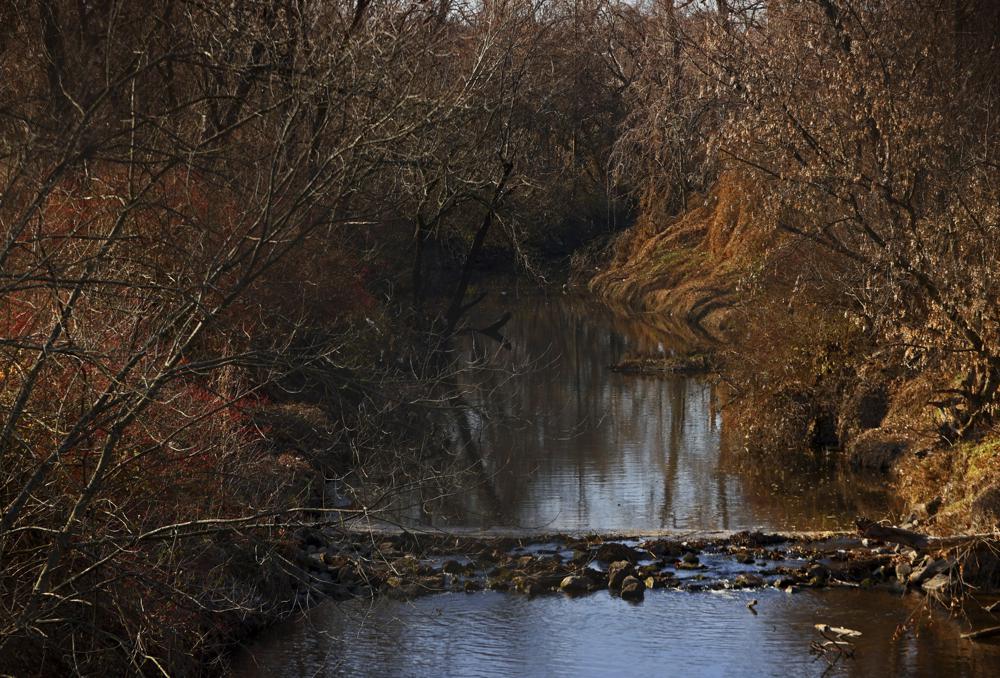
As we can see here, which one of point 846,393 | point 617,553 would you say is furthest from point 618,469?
point 617,553

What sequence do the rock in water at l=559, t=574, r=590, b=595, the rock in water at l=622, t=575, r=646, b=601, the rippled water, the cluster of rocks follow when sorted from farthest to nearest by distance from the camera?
the rock in water at l=559, t=574, r=590, b=595 → the cluster of rocks → the rock in water at l=622, t=575, r=646, b=601 → the rippled water

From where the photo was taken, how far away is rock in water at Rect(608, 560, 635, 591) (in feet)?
39.7

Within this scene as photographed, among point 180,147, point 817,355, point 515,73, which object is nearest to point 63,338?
point 180,147

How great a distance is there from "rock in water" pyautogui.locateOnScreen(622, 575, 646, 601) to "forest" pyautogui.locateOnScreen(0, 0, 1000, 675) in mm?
2043

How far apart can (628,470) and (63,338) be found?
10.9 meters

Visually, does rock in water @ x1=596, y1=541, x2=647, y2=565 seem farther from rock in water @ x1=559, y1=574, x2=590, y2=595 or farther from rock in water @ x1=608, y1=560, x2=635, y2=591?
rock in water @ x1=559, y1=574, x2=590, y2=595

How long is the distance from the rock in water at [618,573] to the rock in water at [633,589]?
0.27ft

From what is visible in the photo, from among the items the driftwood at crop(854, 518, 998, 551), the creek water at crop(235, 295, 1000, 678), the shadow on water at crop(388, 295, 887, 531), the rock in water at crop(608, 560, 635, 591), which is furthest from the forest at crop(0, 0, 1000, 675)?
the rock in water at crop(608, 560, 635, 591)

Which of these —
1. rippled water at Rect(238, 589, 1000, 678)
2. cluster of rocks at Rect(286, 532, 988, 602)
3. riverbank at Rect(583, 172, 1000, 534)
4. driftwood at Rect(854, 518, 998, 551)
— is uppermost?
riverbank at Rect(583, 172, 1000, 534)

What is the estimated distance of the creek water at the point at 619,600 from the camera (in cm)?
1025

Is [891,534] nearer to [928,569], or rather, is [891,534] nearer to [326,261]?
[928,569]

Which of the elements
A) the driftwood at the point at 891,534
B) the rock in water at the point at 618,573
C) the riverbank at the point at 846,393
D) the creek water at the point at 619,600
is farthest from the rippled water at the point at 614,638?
the riverbank at the point at 846,393

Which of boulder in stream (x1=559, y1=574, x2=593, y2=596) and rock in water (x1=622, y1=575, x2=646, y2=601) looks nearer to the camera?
rock in water (x1=622, y1=575, x2=646, y2=601)

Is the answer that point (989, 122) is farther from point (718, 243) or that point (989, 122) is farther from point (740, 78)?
point (718, 243)
